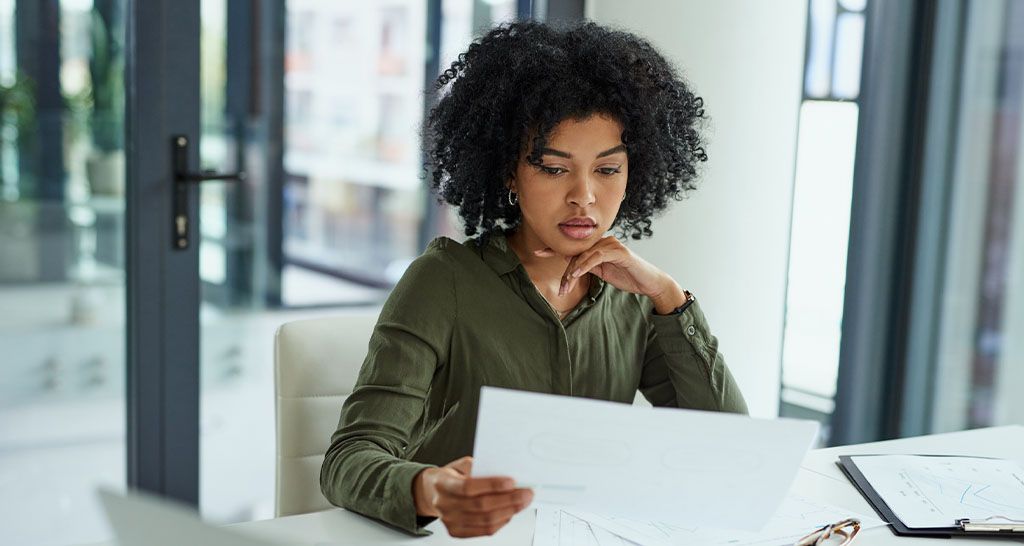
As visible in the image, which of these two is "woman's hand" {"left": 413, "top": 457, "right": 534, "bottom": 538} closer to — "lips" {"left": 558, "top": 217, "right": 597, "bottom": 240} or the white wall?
"lips" {"left": 558, "top": 217, "right": 597, "bottom": 240}

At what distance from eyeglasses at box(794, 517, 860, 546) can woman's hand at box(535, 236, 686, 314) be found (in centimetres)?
47

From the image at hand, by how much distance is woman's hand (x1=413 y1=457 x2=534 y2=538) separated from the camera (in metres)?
1.05

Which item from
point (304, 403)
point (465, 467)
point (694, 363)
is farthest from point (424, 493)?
point (694, 363)

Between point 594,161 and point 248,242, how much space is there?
1.32m

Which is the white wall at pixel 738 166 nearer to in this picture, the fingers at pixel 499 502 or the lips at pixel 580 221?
the lips at pixel 580 221

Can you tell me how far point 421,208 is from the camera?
9.34ft

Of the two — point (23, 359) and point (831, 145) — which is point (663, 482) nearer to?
point (23, 359)

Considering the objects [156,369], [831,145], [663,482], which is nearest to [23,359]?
[156,369]

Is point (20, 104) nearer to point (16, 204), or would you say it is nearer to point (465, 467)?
point (16, 204)

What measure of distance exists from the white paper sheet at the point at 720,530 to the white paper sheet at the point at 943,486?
68mm

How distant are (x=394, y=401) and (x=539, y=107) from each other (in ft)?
1.57

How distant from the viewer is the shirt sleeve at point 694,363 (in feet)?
5.35

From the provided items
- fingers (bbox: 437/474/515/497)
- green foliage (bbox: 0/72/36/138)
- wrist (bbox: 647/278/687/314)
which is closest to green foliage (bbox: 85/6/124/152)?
green foliage (bbox: 0/72/36/138)

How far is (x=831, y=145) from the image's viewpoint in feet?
11.0
